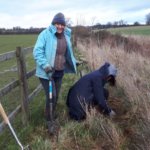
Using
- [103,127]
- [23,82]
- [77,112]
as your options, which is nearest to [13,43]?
[23,82]

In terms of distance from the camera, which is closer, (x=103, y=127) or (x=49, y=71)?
(x=103, y=127)

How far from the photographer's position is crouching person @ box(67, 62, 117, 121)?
6602 millimetres

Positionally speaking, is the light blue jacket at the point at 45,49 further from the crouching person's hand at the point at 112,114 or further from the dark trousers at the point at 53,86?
the crouching person's hand at the point at 112,114

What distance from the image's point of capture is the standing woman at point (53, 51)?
6.42 m

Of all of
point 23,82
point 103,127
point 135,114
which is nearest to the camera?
point 103,127

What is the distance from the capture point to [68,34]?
6.88m

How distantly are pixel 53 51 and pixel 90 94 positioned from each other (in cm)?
92

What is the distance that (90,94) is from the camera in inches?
264

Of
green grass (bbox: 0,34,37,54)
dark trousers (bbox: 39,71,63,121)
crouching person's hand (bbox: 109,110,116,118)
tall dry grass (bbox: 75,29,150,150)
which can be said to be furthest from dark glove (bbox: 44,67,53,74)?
green grass (bbox: 0,34,37,54)

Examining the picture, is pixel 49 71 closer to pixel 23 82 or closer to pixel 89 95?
pixel 23 82

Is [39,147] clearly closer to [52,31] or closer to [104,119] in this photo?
[104,119]

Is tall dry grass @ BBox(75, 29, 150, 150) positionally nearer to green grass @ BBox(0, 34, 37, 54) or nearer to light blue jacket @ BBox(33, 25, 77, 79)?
light blue jacket @ BBox(33, 25, 77, 79)

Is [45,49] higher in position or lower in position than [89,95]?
higher

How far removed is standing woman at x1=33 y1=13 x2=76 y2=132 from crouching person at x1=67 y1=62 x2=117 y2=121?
34 centimetres
